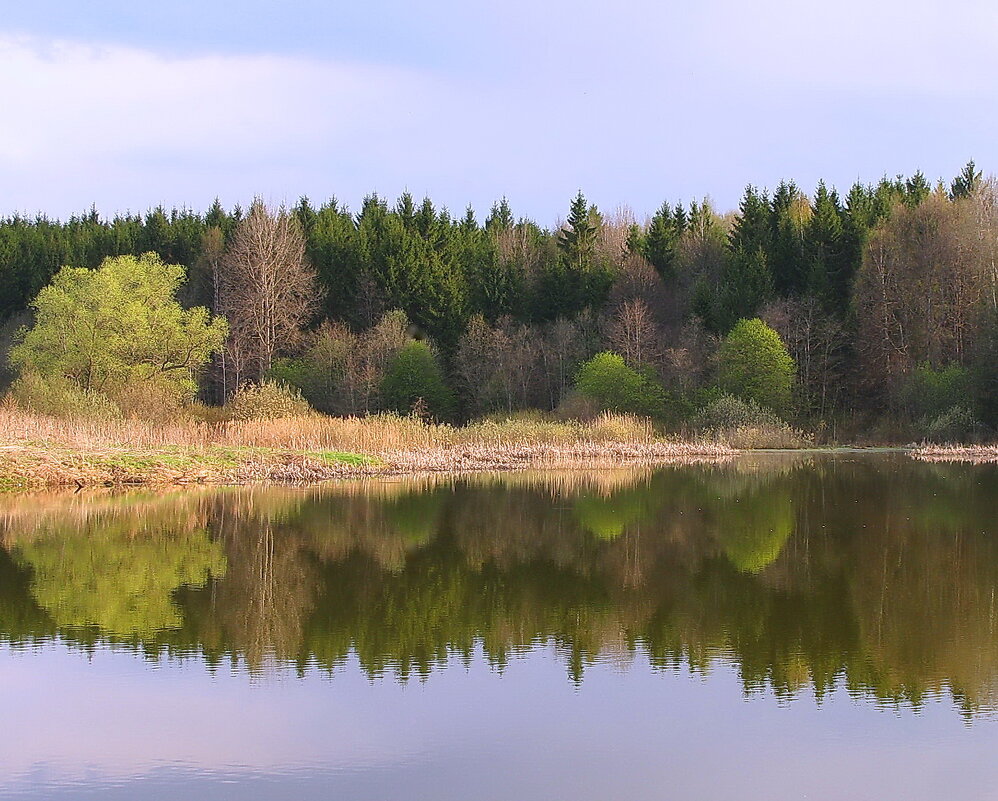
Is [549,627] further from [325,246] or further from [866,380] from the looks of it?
[325,246]

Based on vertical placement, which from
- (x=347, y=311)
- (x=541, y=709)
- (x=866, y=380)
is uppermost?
(x=347, y=311)

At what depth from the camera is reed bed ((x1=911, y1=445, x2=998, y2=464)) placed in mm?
39031

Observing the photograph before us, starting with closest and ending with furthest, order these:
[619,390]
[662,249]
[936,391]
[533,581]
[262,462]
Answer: [533,581]
[262,462]
[936,391]
[619,390]
[662,249]

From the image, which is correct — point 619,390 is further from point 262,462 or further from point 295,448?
point 262,462

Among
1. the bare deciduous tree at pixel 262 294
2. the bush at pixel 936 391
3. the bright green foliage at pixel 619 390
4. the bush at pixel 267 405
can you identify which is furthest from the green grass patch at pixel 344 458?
the bush at pixel 936 391

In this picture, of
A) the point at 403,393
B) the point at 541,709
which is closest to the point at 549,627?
the point at 541,709

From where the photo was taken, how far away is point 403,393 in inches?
2098

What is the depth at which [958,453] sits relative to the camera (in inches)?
1630

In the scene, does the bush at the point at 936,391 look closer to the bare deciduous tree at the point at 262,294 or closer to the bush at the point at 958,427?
the bush at the point at 958,427

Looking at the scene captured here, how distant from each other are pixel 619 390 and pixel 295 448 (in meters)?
16.9

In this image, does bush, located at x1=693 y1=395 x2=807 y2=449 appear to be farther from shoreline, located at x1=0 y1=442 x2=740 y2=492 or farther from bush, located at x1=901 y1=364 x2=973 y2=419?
shoreline, located at x1=0 y1=442 x2=740 y2=492

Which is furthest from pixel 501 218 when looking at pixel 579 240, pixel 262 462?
pixel 262 462

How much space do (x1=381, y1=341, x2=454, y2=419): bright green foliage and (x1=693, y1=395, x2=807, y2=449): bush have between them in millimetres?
12806

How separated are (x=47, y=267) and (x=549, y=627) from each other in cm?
6467
